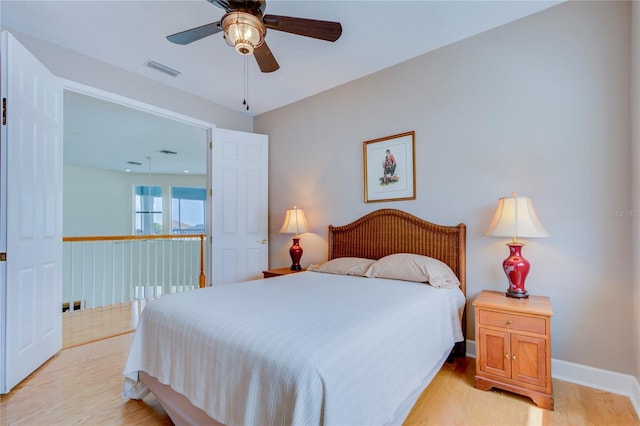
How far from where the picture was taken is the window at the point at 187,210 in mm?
8734

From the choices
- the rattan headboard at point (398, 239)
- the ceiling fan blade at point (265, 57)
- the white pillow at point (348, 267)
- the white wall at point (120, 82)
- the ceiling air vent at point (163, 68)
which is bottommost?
the white pillow at point (348, 267)

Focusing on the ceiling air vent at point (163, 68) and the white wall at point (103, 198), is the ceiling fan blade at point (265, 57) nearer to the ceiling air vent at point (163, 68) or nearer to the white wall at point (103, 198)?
the ceiling air vent at point (163, 68)

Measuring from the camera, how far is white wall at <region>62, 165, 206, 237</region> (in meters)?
7.08

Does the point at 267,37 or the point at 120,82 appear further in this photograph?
the point at 120,82

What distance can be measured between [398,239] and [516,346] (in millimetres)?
1279

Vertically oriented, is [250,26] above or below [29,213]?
above

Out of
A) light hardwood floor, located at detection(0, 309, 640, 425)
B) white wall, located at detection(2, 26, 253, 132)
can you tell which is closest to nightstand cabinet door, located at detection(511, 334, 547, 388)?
light hardwood floor, located at detection(0, 309, 640, 425)

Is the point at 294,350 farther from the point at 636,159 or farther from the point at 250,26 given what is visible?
the point at 636,159

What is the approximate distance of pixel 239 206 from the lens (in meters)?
3.94

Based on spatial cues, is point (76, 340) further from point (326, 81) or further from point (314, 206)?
point (326, 81)

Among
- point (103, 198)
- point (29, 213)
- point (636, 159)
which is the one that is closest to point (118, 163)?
point (103, 198)

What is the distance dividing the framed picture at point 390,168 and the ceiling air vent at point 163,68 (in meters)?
2.18

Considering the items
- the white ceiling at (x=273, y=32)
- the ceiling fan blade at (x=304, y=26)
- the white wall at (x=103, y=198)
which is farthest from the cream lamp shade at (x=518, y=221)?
the white wall at (x=103, y=198)

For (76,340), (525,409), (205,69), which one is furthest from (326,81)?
(76,340)
